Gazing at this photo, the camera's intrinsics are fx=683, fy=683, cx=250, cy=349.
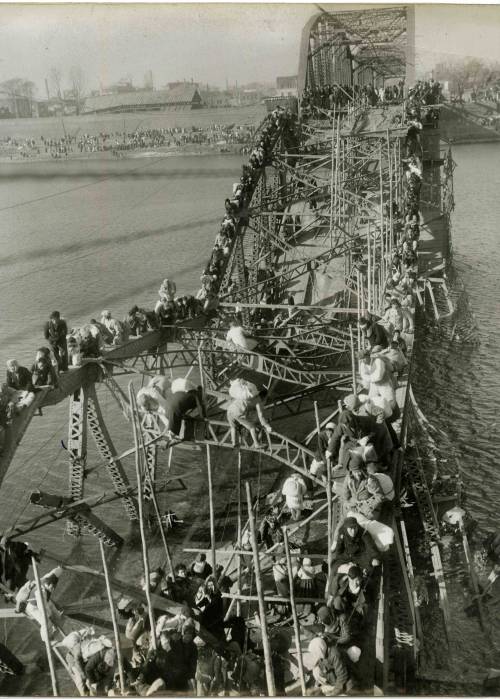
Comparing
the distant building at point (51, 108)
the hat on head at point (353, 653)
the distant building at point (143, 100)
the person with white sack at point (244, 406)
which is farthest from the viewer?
the distant building at point (143, 100)

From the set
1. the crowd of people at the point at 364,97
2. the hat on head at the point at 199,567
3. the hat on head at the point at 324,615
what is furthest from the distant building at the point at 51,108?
the hat on head at the point at 324,615

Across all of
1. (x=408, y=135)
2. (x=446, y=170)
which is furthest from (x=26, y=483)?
(x=446, y=170)

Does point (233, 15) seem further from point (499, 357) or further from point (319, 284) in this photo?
point (499, 357)

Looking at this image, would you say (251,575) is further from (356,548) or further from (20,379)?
(20,379)

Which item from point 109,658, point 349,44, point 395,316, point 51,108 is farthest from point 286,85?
point 109,658

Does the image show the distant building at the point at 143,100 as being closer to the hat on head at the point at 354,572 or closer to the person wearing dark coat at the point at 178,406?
the person wearing dark coat at the point at 178,406

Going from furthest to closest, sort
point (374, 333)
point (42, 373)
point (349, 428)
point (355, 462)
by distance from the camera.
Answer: point (42, 373), point (374, 333), point (349, 428), point (355, 462)
